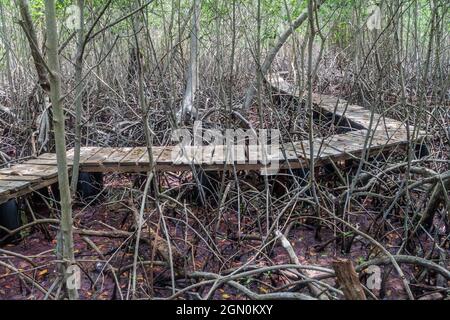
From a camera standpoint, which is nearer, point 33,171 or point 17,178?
point 17,178

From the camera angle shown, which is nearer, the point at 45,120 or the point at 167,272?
the point at 167,272

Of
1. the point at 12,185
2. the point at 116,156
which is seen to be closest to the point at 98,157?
the point at 116,156

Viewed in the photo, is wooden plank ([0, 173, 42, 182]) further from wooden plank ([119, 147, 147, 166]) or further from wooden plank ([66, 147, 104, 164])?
wooden plank ([119, 147, 147, 166])

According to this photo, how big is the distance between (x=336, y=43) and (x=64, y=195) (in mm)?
7792

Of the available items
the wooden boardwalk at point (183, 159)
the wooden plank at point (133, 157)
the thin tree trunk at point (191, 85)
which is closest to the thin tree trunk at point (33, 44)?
the wooden boardwalk at point (183, 159)

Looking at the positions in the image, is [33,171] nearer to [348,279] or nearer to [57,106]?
[57,106]

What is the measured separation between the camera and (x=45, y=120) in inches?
154

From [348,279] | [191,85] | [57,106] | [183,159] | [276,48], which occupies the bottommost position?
[348,279]

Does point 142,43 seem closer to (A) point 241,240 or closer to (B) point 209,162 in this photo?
(B) point 209,162

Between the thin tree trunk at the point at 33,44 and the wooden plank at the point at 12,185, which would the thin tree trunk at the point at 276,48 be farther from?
the thin tree trunk at the point at 33,44

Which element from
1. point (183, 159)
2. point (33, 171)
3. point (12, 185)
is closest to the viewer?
point (12, 185)

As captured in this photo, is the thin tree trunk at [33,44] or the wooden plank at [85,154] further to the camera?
the wooden plank at [85,154]
